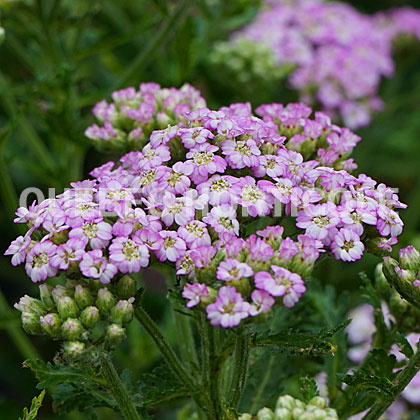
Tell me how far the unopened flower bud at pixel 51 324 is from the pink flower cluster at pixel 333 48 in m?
2.50

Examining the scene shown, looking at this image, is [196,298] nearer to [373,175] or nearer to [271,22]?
[271,22]

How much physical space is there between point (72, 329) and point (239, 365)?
0.44 m

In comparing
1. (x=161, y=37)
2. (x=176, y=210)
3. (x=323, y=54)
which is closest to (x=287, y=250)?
(x=176, y=210)

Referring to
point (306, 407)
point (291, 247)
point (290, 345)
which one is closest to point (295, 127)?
point (291, 247)

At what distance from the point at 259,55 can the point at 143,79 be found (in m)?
0.63

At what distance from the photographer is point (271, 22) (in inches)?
169

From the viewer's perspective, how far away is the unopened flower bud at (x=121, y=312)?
1.72 meters

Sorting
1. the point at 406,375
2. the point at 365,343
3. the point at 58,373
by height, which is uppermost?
the point at 58,373

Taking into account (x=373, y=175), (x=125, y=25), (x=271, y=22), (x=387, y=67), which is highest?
(x=125, y=25)

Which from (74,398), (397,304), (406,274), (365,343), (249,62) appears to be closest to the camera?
(406,274)

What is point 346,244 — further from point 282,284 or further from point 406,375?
point 406,375

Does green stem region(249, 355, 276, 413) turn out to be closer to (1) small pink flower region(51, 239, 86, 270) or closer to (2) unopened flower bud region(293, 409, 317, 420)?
(2) unopened flower bud region(293, 409, 317, 420)

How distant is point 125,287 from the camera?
1.75 m

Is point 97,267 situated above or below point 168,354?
above
